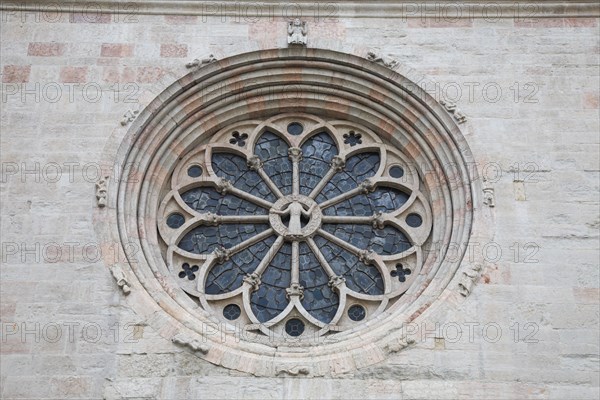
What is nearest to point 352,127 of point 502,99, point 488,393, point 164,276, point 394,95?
point 394,95

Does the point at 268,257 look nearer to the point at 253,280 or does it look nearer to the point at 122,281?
the point at 253,280

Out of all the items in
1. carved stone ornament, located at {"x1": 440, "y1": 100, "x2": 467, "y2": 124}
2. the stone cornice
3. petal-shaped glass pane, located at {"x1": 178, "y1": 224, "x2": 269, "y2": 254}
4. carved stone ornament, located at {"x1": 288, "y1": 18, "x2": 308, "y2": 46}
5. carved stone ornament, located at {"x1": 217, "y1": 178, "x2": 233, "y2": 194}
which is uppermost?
the stone cornice

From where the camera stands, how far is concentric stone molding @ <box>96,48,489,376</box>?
12602 millimetres

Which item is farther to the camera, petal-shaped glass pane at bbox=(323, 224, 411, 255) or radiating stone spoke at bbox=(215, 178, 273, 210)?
radiating stone spoke at bbox=(215, 178, 273, 210)

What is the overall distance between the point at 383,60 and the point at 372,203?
5.38 feet

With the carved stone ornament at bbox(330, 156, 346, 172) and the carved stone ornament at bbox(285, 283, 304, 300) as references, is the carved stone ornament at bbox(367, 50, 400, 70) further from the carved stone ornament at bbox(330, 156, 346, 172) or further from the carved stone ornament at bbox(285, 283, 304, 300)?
the carved stone ornament at bbox(285, 283, 304, 300)

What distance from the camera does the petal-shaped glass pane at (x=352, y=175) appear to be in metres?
14.5

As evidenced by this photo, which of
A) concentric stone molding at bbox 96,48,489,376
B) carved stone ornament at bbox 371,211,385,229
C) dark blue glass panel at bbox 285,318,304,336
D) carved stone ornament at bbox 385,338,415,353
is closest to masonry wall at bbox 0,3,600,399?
carved stone ornament at bbox 385,338,415,353

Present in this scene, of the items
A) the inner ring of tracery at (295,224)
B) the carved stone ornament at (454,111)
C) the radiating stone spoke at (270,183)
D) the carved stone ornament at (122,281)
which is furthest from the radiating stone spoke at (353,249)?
the carved stone ornament at (122,281)

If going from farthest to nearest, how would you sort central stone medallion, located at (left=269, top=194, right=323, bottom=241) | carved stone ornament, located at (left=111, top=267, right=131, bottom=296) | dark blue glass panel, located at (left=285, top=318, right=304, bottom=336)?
central stone medallion, located at (left=269, top=194, right=323, bottom=241), dark blue glass panel, located at (left=285, top=318, right=304, bottom=336), carved stone ornament, located at (left=111, top=267, right=131, bottom=296)

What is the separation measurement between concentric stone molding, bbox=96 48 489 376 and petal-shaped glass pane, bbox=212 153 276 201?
0.34 meters

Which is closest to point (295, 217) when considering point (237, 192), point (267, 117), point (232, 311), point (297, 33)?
point (237, 192)

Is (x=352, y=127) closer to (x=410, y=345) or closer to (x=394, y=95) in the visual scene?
(x=394, y=95)

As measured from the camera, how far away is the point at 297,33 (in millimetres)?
14656
